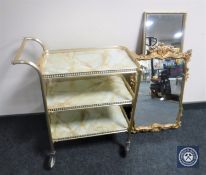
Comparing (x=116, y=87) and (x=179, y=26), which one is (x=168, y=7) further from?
(x=116, y=87)

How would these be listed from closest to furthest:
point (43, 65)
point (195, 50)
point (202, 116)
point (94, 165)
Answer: point (43, 65), point (94, 165), point (195, 50), point (202, 116)

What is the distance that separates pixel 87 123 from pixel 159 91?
0.57 metres

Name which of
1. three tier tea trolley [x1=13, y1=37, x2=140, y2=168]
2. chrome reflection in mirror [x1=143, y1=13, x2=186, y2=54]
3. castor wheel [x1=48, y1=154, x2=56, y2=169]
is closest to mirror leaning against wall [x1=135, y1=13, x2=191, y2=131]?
chrome reflection in mirror [x1=143, y1=13, x2=186, y2=54]

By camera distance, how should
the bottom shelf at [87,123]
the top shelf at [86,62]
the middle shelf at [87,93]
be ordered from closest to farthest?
the top shelf at [86,62] < the middle shelf at [87,93] < the bottom shelf at [87,123]

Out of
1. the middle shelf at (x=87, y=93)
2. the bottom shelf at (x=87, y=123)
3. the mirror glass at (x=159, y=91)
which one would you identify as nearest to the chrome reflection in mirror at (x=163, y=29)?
the mirror glass at (x=159, y=91)

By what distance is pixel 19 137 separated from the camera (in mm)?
1722

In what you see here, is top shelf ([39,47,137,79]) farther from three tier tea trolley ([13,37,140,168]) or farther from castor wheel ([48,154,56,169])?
castor wheel ([48,154,56,169])

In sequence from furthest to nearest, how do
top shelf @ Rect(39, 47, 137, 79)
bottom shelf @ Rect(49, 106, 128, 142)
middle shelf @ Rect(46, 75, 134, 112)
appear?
bottom shelf @ Rect(49, 106, 128, 142), middle shelf @ Rect(46, 75, 134, 112), top shelf @ Rect(39, 47, 137, 79)

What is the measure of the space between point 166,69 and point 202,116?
2.04 feet

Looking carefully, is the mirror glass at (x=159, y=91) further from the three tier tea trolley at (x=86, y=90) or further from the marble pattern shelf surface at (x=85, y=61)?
the marble pattern shelf surface at (x=85, y=61)

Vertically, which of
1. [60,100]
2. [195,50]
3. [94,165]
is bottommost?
[94,165]

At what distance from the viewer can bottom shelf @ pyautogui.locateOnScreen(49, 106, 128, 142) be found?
1481mm

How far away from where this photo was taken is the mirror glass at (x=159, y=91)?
62.2 inches

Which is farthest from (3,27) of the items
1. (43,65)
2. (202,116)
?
(202,116)
